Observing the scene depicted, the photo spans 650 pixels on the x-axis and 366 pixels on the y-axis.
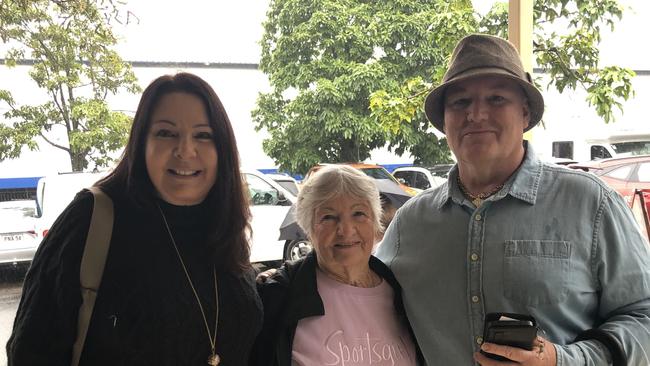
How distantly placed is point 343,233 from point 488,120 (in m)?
0.44

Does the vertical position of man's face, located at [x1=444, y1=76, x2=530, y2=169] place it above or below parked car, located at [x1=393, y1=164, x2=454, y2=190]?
above

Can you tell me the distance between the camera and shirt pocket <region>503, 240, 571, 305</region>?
0.92 m

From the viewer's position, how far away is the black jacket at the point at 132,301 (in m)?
0.80

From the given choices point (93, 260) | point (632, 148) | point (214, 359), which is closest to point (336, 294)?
point (214, 359)

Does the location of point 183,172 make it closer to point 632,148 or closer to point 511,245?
point 511,245

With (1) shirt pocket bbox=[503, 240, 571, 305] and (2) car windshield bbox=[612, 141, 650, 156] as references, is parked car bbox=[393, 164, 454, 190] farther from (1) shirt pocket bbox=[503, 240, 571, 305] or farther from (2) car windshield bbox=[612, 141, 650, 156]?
(1) shirt pocket bbox=[503, 240, 571, 305]

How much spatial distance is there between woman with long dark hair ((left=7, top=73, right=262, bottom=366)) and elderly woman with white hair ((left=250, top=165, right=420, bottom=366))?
0.11 meters

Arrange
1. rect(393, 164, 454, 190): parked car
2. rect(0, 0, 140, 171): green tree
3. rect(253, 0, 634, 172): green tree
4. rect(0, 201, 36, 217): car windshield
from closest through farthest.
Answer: rect(0, 0, 140, 171): green tree → rect(0, 201, 36, 217): car windshield → rect(253, 0, 634, 172): green tree → rect(393, 164, 454, 190): parked car

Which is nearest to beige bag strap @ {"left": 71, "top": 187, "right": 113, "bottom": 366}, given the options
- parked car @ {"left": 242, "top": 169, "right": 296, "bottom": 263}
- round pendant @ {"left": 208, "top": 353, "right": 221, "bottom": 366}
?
round pendant @ {"left": 208, "top": 353, "right": 221, "bottom": 366}

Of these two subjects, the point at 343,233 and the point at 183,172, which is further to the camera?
the point at 343,233

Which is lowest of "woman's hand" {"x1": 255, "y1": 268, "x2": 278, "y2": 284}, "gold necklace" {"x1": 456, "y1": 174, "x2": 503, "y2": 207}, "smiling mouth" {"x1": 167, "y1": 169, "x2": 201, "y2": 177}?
"woman's hand" {"x1": 255, "y1": 268, "x2": 278, "y2": 284}

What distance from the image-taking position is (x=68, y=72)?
2020 mm

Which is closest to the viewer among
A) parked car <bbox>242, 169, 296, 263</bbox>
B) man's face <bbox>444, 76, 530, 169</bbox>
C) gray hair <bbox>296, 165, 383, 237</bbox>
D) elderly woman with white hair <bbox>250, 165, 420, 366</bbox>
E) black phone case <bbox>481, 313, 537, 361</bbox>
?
black phone case <bbox>481, 313, 537, 361</bbox>

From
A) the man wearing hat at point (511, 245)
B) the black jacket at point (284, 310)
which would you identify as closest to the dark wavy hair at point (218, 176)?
the black jacket at point (284, 310)
